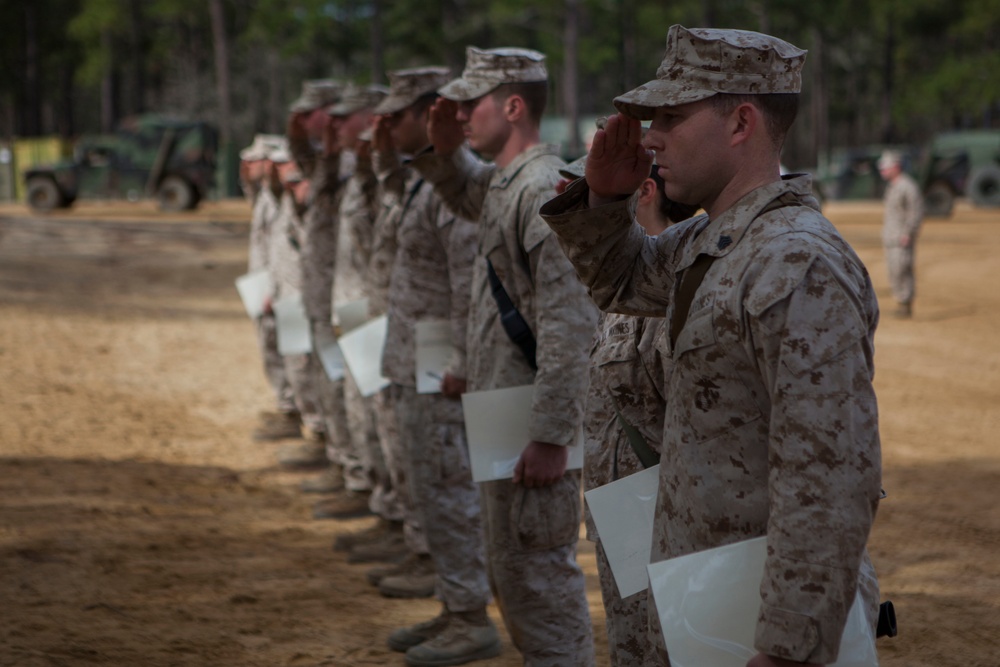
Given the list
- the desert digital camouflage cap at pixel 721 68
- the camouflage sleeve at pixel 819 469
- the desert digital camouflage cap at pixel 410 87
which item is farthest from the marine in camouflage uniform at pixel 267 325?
the camouflage sleeve at pixel 819 469

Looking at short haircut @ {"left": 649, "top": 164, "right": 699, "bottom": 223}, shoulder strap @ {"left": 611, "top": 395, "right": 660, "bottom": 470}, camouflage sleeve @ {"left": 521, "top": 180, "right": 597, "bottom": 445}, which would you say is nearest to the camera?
shoulder strap @ {"left": 611, "top": 395, "right": 660, "bottom": 470}

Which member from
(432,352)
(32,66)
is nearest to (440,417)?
(432,352)

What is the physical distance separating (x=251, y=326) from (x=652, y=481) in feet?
42.4

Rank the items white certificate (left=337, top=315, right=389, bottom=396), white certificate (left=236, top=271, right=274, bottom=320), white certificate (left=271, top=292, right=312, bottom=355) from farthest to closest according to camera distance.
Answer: white certificate (left=236, top=271, right=274, bottom=320) → white certificate (left=271, top=292, right=312, bottom=355) → white certificate (left=337, top=315, right=389, bottom=396)

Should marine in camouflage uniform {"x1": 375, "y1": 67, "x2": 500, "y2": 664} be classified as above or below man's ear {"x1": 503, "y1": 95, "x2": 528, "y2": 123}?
below

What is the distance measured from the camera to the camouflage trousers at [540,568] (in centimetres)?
382

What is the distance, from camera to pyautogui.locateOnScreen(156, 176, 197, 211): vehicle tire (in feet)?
105

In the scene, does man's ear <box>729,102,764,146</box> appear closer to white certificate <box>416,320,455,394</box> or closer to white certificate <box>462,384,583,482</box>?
white certificate <box>462,384,583,482</box>

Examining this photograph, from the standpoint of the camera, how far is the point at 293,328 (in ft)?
25.7

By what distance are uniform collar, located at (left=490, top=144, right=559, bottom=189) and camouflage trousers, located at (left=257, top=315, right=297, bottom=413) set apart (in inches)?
222

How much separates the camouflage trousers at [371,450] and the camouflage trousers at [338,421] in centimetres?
41

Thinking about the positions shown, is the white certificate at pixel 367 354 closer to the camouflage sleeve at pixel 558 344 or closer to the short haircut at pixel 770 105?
the camouflage sleeve at pixel 558 344

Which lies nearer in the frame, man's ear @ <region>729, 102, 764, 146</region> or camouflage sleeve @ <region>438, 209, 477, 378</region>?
man's ear @ <region>729, 102, 764, 146</region>

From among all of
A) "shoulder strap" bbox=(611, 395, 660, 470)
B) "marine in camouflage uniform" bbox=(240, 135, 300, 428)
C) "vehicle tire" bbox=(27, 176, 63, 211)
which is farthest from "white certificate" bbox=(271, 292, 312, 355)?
"vehicle tire" bbox=(27, 176, 63, 211)
